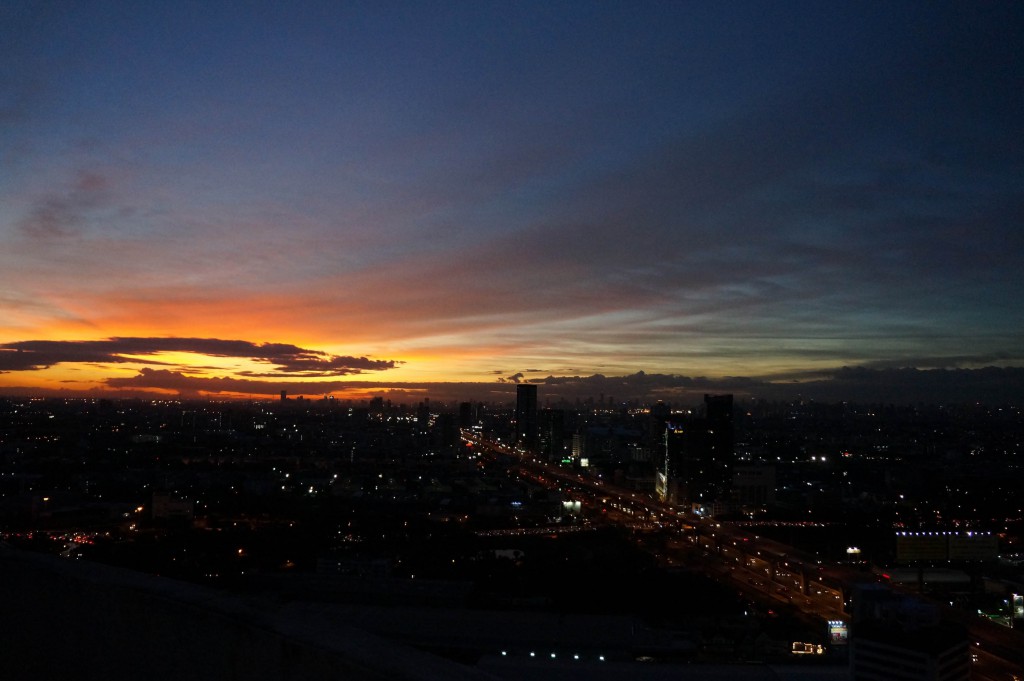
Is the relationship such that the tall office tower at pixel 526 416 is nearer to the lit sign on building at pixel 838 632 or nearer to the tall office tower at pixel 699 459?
the tall office tower at pixel 699 459

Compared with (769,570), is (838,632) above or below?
above

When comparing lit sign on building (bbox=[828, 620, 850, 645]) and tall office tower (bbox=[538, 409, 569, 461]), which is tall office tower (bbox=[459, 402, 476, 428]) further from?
lit sign on building (bbox=[828, 620, 850, 645])

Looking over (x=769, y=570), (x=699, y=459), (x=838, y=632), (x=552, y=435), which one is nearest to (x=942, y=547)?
(x=769, y=570)

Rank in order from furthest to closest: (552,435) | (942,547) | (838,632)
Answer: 1. (552,435)
2. (942,547)
3. (838,632)

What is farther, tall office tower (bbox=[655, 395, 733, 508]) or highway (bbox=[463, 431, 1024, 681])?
tall office tower (bbox=[655, 395, 733, 508])

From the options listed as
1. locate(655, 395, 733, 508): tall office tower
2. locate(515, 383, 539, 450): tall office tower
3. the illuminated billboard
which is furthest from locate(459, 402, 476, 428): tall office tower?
the illuminated billboard

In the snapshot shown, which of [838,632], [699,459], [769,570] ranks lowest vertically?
[769,570]

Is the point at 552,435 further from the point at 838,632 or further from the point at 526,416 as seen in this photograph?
the point at 838,632

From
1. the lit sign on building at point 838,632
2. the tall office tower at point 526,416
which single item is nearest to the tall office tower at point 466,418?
the tall office tower at point 526,416

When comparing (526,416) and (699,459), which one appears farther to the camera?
(526,416)
